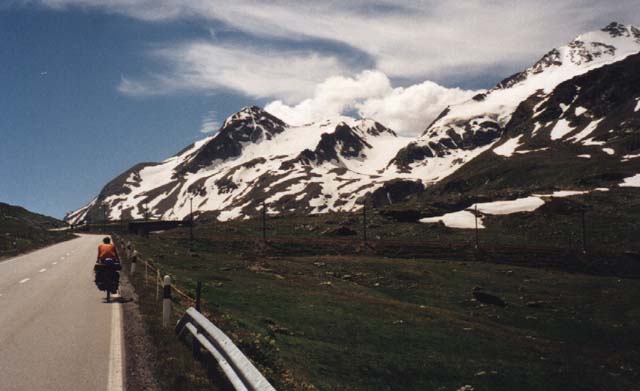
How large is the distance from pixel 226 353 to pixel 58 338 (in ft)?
24.9

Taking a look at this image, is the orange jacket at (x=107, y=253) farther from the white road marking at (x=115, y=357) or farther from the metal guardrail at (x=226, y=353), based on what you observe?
the metal guardrail at (x=226, y=353)

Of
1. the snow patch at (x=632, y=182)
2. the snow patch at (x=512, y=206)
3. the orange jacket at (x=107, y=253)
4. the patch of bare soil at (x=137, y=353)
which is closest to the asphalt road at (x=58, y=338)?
the patch of bare soil at (x=137, y=353)

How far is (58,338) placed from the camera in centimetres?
1479

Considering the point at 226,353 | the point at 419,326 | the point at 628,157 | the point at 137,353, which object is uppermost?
the point at 628,157

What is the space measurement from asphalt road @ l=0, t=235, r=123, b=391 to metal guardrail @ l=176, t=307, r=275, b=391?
1.83m

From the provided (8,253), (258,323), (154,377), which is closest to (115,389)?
(154,377)

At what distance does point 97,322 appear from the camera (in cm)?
1752

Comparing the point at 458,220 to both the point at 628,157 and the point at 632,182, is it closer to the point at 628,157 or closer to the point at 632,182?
the point at 632,182

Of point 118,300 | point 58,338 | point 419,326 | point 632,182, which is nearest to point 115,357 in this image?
point 58,338

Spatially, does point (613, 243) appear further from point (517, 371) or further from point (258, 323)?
point (258, 323)

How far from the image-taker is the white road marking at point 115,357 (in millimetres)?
10727

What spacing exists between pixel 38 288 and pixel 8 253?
31.2 metres

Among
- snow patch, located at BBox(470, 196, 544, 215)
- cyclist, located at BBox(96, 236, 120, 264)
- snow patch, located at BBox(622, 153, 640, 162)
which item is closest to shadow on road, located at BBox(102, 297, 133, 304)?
cyclist, located at BBox(96, 236, 120, 264)

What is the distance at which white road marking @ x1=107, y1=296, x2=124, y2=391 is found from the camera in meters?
10.7
